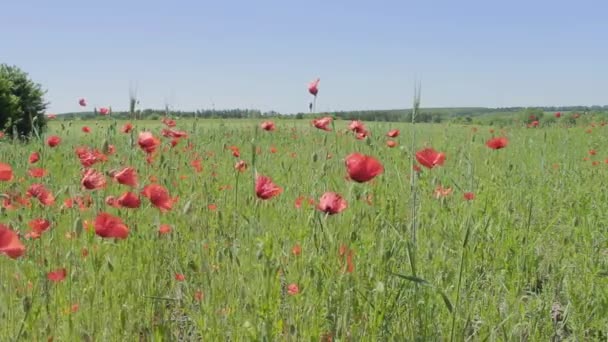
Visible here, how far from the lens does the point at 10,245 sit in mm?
1127

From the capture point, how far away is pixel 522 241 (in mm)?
2600

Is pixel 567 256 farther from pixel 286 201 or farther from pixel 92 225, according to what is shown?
pixel 92 225

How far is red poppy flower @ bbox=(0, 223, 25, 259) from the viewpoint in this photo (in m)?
1.11

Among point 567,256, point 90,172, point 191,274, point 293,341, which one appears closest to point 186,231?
point 191,274

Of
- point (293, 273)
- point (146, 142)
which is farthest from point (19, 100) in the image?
point (293, 273)

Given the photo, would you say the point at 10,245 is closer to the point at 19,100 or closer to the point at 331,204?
the point at 331,204

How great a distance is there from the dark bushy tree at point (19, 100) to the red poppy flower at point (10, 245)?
8771mm

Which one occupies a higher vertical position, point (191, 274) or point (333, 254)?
point (333, 254)

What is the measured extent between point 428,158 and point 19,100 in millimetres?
9530

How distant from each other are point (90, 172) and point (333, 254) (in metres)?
0.90

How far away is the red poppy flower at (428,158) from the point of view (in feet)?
5.71

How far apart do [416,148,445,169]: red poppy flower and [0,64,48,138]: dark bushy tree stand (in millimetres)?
8656

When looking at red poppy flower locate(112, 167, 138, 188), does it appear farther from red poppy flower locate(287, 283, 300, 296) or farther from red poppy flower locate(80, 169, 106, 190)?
red poppy flower locate(287, 283, 300, 296)

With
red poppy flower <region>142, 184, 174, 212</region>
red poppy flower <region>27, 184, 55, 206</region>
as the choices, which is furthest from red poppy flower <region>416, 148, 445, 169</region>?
red poppy flower <region>27, 184, 55, 206</region>
